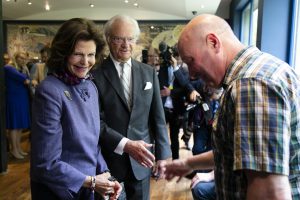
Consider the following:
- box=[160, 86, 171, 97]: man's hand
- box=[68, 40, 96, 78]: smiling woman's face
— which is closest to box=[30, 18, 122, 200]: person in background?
box=[68, 40, 96, 78]: smiling woman's face

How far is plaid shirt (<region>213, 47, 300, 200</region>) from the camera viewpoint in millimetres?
857

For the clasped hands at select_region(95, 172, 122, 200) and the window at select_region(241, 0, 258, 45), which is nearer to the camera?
the clasped hands at select_region(95, 172, 122, 200)

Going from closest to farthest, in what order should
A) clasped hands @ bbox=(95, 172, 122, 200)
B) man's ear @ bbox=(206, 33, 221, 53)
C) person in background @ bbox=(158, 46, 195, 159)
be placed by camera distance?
man's ear @ bbox=(206, 33, 221, 53) < clasped hands @ bbox=(95, 172, 122, 200) < person in background @ bbox=(158, 46, 195, 159)

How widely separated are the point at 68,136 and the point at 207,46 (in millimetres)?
692

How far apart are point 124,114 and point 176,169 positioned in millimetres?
518

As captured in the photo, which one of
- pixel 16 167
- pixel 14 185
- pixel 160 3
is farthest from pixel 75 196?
pixel 160 3

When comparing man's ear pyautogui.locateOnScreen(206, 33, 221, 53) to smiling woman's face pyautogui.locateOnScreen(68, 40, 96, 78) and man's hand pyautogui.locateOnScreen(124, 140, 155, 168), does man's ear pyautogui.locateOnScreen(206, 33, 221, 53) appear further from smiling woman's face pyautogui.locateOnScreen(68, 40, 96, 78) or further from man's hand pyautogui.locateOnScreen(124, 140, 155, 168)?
man's hand pyautogui.locateOnScreen(124, 140, 155, 168)

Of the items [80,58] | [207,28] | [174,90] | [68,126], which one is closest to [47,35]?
[174,90]

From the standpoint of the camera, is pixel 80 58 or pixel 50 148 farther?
pixel 80 58

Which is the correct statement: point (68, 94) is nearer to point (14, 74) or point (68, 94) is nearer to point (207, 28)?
point (207, 28)

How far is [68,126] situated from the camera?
4.68 ft

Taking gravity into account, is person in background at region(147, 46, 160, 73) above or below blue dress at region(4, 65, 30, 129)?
above

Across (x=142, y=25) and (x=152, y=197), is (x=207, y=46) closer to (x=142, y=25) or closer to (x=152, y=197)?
(x=152, y=197)

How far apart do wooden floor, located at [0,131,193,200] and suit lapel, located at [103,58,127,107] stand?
7.57ft
